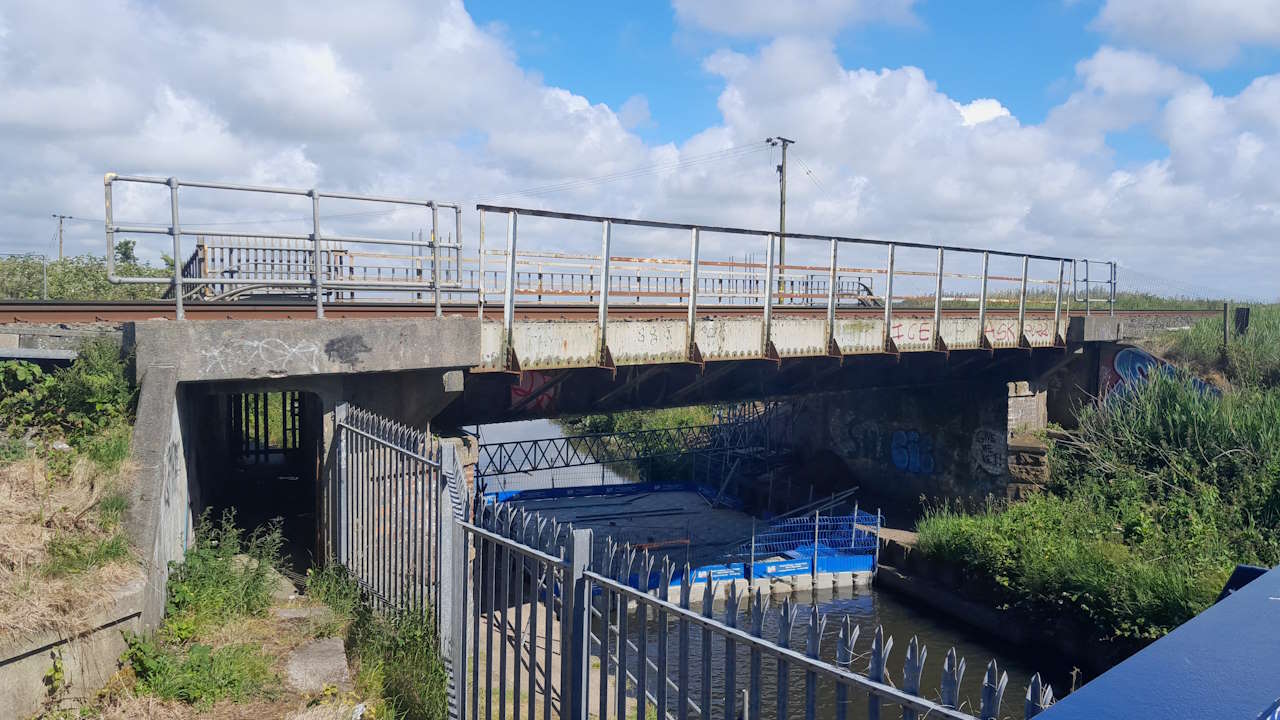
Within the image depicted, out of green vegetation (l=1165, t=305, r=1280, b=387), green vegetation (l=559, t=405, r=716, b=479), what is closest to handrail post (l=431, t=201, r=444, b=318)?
green vegetation (l=1165, t=305, r=1280, b=387)

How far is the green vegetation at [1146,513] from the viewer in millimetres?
15055

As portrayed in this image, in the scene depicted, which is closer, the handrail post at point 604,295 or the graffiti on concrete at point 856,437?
the handrail post at point 604,295

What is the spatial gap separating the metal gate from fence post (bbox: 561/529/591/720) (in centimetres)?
145

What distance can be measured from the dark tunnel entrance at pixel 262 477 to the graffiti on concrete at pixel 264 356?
2.52 feet

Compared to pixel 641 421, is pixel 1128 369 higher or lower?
higher

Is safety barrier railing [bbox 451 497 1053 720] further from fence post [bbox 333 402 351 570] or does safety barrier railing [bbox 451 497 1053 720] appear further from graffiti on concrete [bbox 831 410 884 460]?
graffiti on concrete [bbox 831 410 884 460]

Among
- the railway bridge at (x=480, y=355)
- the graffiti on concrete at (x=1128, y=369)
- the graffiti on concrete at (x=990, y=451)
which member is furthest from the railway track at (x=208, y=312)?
the graffiti on concrete at (x=1128, y=369)

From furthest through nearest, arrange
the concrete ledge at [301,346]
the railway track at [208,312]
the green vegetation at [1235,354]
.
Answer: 1. the green vegetation at [1235,354]
2. the railway track at [208,312]
3. the concrete ledge at [301,346]

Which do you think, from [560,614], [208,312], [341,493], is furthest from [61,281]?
[560,614]

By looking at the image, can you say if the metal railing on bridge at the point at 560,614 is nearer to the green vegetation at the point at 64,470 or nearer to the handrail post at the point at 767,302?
the green vegetation at the point at 64,470

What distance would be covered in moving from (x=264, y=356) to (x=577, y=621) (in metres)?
4.93

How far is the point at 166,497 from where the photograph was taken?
247 inches

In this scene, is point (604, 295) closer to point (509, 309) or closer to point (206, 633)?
point (509, 309)

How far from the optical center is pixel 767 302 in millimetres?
12898
